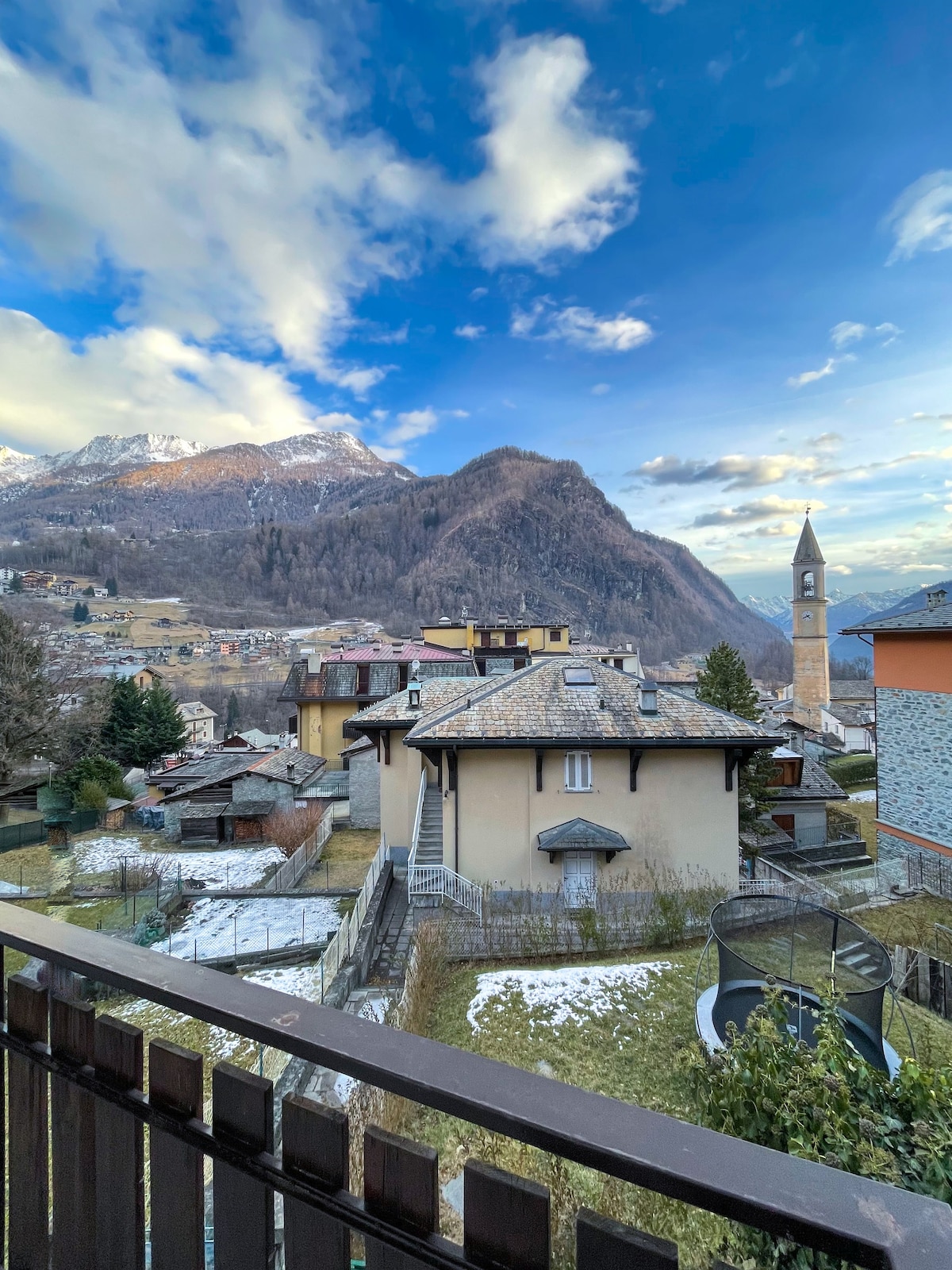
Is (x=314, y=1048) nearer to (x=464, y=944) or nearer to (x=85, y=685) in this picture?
(x=464, y=944)

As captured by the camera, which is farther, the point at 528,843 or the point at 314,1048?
the point at 528,843

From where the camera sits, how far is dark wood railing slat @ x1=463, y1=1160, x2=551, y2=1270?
818 millimetres

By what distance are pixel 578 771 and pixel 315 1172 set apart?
34.8 feet

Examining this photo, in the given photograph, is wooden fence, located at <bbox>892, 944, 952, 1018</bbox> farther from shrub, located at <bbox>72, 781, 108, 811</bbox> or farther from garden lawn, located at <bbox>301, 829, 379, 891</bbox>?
shrub, located at <bbox>72, 781, 108, 811</bbox>

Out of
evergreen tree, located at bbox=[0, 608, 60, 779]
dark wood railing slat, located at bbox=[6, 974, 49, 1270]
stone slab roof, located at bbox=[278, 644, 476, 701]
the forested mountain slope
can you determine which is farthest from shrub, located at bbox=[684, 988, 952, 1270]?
the forested mountain slope

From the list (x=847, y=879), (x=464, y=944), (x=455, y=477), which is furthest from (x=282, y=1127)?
(x=455, y=477)

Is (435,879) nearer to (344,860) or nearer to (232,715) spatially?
(344,860)

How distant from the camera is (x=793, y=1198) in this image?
0.66 metres

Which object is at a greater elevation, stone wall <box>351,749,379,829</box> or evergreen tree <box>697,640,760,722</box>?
evergreen tree <box>697,640,760,722</box>

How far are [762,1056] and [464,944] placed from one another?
600cm

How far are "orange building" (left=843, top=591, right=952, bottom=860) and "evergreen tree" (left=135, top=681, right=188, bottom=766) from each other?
32.6m

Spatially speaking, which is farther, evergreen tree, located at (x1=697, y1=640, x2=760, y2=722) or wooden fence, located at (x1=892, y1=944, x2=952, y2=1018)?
evergreen tree, located at (x1=697, y1=640, x2=760, y2=722)

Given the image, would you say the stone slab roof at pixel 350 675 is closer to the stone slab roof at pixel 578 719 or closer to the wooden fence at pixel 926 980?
the stone slab roof at pixel 578 719

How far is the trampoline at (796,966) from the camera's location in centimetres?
539
